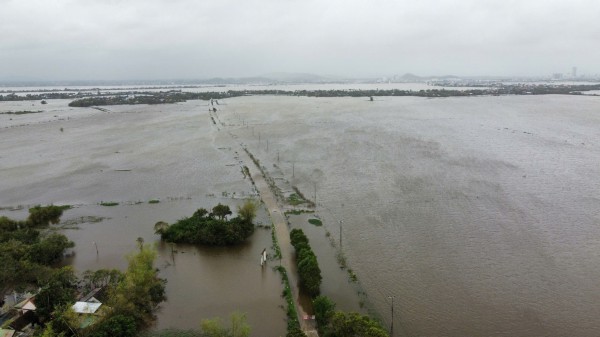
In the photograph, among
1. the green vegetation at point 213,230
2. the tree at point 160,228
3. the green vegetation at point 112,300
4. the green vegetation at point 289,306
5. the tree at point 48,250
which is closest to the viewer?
the green vegetation at point 112,300

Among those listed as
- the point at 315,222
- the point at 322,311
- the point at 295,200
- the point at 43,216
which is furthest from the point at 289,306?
the point at 43,216

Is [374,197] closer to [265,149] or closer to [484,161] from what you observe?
[484,161]

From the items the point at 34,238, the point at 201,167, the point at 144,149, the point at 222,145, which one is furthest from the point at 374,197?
the point at 144,149

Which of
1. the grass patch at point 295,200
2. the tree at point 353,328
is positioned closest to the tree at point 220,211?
the grass patch at point 295,200

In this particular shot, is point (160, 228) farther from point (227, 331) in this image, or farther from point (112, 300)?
point (227, 331)

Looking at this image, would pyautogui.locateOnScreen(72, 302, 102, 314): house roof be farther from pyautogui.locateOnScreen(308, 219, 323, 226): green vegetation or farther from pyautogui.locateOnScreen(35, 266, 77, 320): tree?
pyautogui.locateOnScreen(308, 219, 323, 226): green vegetation

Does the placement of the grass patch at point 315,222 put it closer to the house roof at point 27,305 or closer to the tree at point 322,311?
the tree at point 322,311
